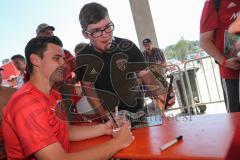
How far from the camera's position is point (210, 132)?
1.42 meters

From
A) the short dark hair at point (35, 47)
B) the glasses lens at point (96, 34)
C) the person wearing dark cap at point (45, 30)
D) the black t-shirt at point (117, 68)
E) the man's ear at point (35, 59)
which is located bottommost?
the black t-shirt at point (117, 68)

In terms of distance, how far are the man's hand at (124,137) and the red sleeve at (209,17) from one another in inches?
39.0

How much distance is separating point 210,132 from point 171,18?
5.10 metres

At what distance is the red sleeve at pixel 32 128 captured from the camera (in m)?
1.48

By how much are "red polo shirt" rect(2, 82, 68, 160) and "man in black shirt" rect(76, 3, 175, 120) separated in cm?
55

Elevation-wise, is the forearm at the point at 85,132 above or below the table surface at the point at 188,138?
above

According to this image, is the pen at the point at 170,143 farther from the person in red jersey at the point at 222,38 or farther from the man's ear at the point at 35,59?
the man's ear at the point at 35,59

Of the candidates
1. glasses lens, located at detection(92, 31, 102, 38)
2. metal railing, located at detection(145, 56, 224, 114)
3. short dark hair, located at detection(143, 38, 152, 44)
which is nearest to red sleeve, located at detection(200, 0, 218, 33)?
glasses lens, located at detection(92, 31, 102, 38)

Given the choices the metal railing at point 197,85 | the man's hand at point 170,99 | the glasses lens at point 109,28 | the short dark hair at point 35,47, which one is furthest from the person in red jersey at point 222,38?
the metal railing at point 197,85

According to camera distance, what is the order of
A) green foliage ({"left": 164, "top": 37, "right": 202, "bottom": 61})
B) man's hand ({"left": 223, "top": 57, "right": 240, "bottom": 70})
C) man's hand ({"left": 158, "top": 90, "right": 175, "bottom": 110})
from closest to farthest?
man's hand ({"left": 223, "top": 57, "right": 240, "bottom": 70}) → man's hand ({"left": 158, "top": 90, "right": 175, "bottom": 110}) → green foliage ({"left": 164, "top": 37, "right": 202, "bottom": 61})

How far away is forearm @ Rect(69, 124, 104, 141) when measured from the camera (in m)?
1.94

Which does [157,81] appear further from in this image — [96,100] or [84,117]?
[84,117]

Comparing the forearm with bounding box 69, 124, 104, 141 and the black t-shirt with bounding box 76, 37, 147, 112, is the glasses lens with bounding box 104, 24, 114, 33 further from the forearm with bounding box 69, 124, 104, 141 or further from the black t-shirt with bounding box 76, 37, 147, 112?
the forearm with bounding box 69, 124, 104, 141

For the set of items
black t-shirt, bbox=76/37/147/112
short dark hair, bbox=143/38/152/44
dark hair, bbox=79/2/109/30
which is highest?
short dark hair, bbox=143/38/152/44
